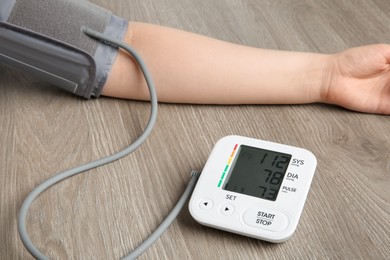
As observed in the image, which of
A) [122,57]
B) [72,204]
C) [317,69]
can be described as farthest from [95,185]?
[317,69]

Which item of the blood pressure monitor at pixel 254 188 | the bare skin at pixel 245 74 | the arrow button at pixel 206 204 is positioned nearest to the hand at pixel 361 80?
the bare skin at pixel 245 74

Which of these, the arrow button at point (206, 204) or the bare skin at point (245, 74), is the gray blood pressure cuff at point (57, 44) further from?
the arrow button at point (206, 204)

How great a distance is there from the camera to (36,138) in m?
0.73

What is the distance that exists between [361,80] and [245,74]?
0.15 metres

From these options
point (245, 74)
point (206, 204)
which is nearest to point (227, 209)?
point (206, 204)

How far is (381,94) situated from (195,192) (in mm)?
275

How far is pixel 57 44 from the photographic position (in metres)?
0.75

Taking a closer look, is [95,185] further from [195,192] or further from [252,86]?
[252,86]

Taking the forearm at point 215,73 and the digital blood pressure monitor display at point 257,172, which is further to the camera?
the forearm at point 215,73

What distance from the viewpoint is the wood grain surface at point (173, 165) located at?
61 cm

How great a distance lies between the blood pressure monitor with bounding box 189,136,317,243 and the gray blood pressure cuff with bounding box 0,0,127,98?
0.68 feet

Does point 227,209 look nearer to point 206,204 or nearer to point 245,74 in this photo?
point 206,204

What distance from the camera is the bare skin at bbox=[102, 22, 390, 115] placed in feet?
2.43

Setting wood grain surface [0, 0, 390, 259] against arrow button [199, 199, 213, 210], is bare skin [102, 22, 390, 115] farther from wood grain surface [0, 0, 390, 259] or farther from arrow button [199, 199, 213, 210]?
arrow button [199, 199, 213, 210]
